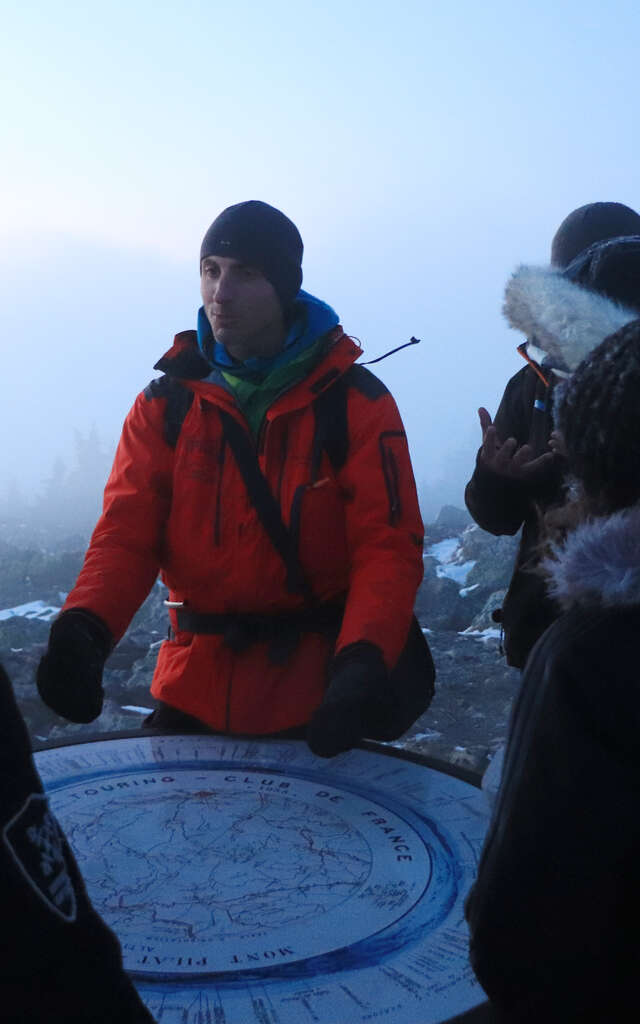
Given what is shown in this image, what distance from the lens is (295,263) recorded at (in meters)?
2.82

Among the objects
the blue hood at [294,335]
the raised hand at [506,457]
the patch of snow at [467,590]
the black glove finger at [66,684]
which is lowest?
the patch of snow at [467,590]

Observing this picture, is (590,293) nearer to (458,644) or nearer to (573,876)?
(573,876)

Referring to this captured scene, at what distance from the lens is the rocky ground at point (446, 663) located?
592 centimetres

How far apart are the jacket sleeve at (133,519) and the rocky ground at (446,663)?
0.41m

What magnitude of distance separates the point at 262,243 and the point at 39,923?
2192 millimetres

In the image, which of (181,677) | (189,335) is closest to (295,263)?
(189,335)

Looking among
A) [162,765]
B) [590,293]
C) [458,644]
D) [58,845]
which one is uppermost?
[590,293]

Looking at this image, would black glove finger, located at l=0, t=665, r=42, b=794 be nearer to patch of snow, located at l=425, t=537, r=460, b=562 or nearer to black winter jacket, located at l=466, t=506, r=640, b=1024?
black winter jacket, located at l=466, t=506, r=640, b=1024

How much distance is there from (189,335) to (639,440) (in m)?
1.87

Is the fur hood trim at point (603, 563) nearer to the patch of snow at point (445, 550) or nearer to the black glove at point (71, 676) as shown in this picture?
the black glove at point (71, 676)

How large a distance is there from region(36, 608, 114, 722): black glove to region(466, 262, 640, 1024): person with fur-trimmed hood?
133 centimetres

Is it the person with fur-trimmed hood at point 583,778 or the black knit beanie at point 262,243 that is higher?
the black knit beanie at point 262,243

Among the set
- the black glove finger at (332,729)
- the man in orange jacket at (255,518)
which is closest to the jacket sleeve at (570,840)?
the black glove finger at (332,729)

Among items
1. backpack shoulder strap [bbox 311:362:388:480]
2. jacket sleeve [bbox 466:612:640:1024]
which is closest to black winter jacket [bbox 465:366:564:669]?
backpack shoulder strap [bbox 311:362:388:480]
